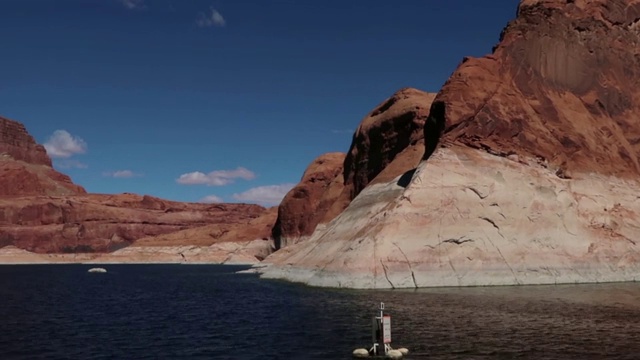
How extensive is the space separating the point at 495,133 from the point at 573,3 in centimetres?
2910

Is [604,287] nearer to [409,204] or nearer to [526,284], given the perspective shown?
[526,284]

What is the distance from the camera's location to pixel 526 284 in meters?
54.2

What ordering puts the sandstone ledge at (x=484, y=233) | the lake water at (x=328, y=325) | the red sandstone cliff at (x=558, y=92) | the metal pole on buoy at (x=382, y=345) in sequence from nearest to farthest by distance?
the metal pole on buoy at (x=382, y=345) → the lake water at (x=328, y=325) → the sandstone ledge at (x=484, y=233) → the red sandstone cliff at (x=558, y=92)

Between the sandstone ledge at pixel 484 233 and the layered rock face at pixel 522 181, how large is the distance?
0.42 ft

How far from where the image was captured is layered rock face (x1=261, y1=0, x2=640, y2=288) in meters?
54.2

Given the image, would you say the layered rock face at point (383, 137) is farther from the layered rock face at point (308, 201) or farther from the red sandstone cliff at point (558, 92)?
the red sandstone cliff at point (558, 92)

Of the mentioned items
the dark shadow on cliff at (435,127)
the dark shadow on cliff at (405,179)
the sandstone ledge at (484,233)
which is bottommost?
the sandstone ledge at (484,233)

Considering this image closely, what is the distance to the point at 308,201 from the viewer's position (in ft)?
481

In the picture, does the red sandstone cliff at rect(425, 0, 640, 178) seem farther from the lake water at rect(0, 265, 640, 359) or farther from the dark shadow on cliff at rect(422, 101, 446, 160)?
the lake water at rect(0, 265, 640, 359)

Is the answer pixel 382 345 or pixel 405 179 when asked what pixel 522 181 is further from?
pixel 382 345

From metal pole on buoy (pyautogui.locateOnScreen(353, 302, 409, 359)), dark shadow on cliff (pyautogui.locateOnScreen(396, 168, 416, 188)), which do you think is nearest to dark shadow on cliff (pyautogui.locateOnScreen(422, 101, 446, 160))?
dark shadow on cliff (pyautogui.locateOnScreen(396, 168, 416, 188))

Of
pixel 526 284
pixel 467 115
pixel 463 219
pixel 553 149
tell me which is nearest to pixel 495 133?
pixel 467 115

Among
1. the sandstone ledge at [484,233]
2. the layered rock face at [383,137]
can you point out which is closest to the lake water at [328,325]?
the sandstone ledge at [484,233]

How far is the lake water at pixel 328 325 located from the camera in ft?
83.3
